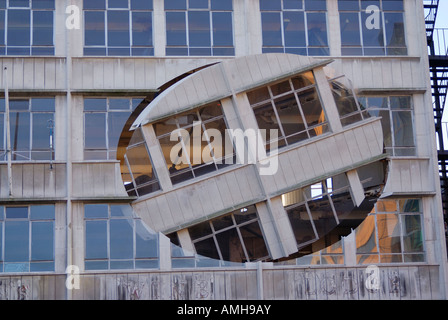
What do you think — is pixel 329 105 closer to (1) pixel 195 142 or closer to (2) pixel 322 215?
(2) pixel 322 215

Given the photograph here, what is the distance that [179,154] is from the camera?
102 ft

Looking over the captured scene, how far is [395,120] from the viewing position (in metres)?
32.9

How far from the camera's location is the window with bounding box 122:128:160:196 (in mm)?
30906

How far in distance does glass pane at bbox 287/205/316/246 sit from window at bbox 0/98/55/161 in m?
8.68

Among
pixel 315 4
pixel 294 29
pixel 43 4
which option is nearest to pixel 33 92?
Result: pixel 43 4

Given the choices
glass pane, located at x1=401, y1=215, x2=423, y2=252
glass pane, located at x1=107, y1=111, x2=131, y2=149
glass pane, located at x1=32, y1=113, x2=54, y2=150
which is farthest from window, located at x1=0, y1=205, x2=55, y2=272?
glass pane, located at x1=401, y1=215, x2=423, y2=252

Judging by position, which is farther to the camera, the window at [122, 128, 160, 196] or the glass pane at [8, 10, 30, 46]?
the glass pane at [8, 10, 30, 46]

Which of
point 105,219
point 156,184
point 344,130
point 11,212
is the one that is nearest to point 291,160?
point 344,130

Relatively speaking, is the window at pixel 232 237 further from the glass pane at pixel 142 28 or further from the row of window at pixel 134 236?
the glass pane at pixel 142 28

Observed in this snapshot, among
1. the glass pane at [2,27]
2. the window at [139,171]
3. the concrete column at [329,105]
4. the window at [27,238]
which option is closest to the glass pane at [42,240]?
the window at [27,238]

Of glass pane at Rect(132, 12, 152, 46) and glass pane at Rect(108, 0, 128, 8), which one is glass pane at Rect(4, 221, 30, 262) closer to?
glass pane at Rect(132, 12, 152, 46)

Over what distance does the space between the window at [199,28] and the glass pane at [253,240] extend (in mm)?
6436

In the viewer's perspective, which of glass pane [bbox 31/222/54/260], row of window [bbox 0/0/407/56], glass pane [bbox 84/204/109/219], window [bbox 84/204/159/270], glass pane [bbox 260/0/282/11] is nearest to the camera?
glass pane [bbox 31/222/54/260]

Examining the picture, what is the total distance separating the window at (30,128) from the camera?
1237 inches
